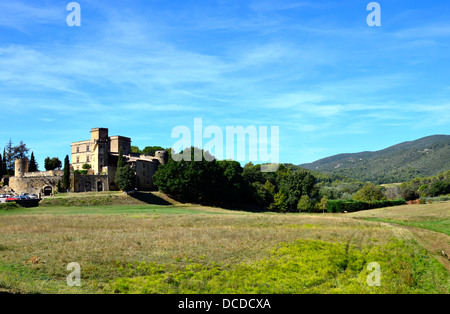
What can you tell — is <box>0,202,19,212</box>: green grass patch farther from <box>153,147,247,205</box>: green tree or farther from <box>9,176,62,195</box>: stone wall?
<box>153,147,247,205</box>: green tree

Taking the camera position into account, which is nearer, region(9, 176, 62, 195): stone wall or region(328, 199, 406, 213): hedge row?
region(328, 199, 406, 213): hedge row

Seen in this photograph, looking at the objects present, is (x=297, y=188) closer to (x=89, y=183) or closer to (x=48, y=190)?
(x=89, y=183)

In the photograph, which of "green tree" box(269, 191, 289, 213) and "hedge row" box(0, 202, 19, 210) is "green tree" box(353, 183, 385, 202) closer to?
"green tree" box(269, 191, 289, 213)

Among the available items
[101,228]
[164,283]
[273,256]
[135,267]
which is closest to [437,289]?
[273,256]

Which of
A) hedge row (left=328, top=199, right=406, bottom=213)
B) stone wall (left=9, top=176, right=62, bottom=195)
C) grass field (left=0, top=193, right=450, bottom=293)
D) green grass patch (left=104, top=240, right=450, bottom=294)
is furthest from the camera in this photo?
stone wall (left=9, top=176, right=62, bottom=195)

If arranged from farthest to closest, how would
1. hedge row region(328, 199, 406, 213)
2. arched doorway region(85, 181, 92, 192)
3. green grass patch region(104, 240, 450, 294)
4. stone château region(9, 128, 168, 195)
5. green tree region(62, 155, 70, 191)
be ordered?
arched doorway region(85, 181, 92, 192) < stone château region(9, 128, 168, 195) < hedge row region(328, 199, 406, 213) < green tree region(62, 155, 70, 191) < green grass patch region(104, 240, 450, 294)

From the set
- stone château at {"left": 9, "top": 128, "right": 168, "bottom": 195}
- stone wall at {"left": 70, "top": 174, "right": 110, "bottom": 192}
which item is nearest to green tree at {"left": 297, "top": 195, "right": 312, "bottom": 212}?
stone château at {"left": 9, "top": 128, "right": 168, "bottom": 195}

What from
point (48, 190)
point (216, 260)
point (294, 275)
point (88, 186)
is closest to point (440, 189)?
point (88, 186)

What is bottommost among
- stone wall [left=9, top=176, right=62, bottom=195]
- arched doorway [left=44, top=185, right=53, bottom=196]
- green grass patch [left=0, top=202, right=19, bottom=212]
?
green grass patch [left=0, top=202, right=19, bottom=212]

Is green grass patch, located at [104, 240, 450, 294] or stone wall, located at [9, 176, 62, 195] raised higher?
stone wall, located at [9, 176, 62, 195]

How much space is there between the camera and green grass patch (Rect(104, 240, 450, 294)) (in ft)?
61.7

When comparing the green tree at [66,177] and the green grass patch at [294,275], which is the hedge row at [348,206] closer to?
the green tree at [66,177]
